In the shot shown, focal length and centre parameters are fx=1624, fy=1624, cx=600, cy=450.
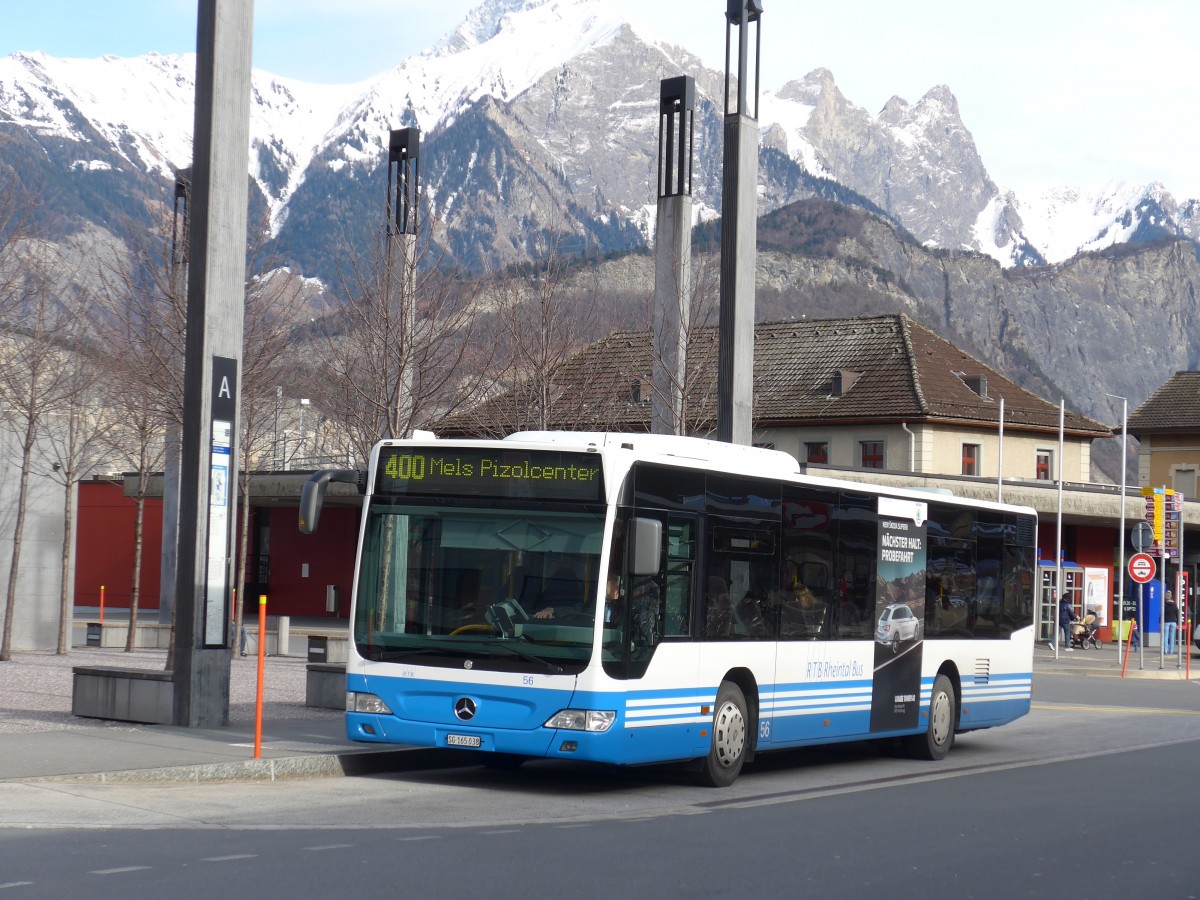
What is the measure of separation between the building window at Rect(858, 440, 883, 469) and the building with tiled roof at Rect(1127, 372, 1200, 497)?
82.3ft

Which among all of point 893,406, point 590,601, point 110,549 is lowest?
point 590,601

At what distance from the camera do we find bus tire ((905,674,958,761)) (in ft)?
57.1

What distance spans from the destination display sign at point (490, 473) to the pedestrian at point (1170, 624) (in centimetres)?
3642

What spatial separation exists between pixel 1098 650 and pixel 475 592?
4174 cm

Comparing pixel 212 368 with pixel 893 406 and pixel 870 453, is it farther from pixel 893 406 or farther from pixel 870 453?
pixel 870 453

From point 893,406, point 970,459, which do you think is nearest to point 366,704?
point 893,406


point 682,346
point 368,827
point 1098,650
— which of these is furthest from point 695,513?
point 1098,650

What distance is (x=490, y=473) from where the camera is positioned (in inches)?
519

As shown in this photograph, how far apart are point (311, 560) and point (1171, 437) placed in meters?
49.5

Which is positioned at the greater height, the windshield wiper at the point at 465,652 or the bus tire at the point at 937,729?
the windshield wiper at the point at 465,652

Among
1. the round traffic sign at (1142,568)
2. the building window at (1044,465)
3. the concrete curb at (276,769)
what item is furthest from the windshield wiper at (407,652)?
the building window at (1044,465)

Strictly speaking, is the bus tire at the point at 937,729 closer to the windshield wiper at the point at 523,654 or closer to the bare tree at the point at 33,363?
the windshield wiper at the point at 523,654

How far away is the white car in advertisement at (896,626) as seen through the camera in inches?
645

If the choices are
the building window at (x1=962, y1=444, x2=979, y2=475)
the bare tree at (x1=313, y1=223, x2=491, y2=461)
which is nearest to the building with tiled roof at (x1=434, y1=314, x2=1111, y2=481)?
the building window at (x1=962, y1=444, x2=979, y2=475)
